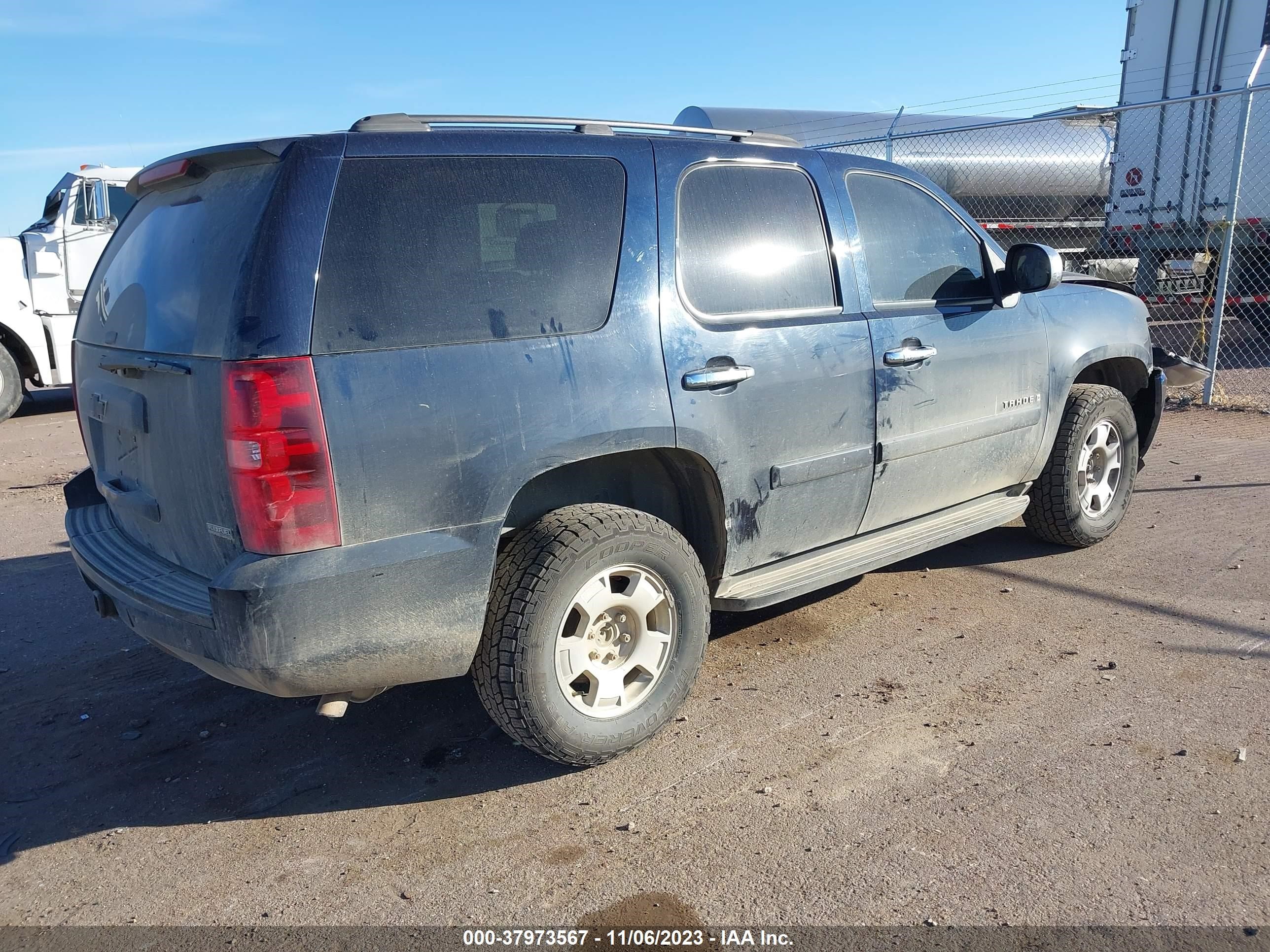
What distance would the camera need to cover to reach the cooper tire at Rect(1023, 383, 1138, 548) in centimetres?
490

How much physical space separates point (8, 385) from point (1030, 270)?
33.0 ft

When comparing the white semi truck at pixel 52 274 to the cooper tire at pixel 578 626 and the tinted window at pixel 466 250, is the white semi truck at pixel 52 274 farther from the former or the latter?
the cooper tire at pixel 578 626

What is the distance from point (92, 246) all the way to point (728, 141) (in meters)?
9.30

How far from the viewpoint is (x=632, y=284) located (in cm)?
320

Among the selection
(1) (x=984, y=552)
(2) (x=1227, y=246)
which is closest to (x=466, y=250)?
(1) (x=984, y=552)

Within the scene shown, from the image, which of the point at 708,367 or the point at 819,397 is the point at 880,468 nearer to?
the point at 819,397

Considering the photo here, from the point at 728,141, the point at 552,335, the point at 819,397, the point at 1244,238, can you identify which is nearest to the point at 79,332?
the point at 552,335

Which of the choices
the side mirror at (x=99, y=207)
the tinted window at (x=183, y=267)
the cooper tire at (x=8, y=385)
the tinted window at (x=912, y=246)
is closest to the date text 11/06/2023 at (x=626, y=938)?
the tinted window at (x=183, y=267)

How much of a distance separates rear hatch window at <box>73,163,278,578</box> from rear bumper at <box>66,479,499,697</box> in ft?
0.45

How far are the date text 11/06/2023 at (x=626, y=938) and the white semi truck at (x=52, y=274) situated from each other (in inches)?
381

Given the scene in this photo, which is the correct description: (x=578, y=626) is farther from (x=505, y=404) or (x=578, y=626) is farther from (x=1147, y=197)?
(x=1147, y=197)

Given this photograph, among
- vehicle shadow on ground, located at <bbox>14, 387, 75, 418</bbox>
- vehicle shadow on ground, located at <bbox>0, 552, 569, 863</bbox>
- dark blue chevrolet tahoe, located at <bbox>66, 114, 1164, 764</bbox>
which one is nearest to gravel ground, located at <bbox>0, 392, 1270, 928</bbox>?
vehicle shadow on ground, located at <bbox>0, 552, 569, 863</bbox>

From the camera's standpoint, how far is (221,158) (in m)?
2.92

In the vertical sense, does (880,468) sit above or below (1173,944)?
above
